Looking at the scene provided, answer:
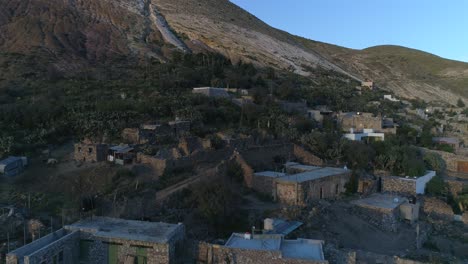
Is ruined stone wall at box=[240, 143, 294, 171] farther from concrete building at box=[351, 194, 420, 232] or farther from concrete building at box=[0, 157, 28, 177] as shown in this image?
concrete building at box=[0, 157, 28, 177]

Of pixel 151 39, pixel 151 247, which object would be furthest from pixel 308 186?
pixel 151 39

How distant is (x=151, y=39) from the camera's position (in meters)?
51.8

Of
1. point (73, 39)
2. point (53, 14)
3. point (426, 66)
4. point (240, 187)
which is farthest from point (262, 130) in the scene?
point (426, 66)

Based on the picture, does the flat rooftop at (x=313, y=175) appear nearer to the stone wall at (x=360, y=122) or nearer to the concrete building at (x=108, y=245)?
the concrete building at (x=108, y=245)

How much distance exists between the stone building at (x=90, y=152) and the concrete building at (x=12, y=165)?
1.93 meters

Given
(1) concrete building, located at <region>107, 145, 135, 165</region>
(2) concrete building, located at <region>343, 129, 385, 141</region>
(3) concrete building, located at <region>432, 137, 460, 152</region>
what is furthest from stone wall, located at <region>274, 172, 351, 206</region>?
(3) concrete building, located at <region>432, 137, 460, 152</region>

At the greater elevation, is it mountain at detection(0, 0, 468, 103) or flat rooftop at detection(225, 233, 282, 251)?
mountain at detection(0, 0, 468, 103)

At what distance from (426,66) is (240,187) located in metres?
76.9

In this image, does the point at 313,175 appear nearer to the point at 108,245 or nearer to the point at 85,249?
the point at 108,245

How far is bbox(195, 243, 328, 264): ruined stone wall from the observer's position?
10875 mm

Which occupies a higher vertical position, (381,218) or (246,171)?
(246,171)

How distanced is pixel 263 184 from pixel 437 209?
7353 millimetres

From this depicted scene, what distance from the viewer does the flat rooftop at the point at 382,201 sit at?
16788 millimetres

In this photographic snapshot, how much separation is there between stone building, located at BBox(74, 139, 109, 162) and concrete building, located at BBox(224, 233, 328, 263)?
8.45 metres
